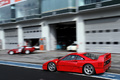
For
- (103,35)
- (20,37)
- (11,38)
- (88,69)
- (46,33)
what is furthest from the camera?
(11,38)

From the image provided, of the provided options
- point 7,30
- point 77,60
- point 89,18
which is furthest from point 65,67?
point 7,30

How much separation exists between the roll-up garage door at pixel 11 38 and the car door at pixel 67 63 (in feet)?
73.7

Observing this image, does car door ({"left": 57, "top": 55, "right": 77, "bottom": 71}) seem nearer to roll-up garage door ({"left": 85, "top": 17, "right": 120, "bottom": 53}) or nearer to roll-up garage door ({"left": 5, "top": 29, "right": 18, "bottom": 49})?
roll-up garage door ({"left": 85, "top": 17, "right": 120, "bottom": 53})

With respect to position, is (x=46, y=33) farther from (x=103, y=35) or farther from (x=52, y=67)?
(x=52, y=67)

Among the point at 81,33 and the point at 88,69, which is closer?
the point at 88,69

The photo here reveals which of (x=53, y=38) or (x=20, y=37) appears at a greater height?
(x=20, y=37)

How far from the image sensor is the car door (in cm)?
735

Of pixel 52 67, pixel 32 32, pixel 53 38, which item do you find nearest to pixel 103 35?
pixel 53 38

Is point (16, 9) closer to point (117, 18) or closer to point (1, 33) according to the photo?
point (1, 33)

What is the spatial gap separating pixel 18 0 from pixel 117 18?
19.2 meters

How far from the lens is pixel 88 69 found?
694 centimetres

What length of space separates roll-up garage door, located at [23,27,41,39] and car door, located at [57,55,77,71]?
1673cm

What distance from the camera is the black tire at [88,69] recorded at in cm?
677

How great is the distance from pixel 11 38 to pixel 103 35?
67.5 feet
